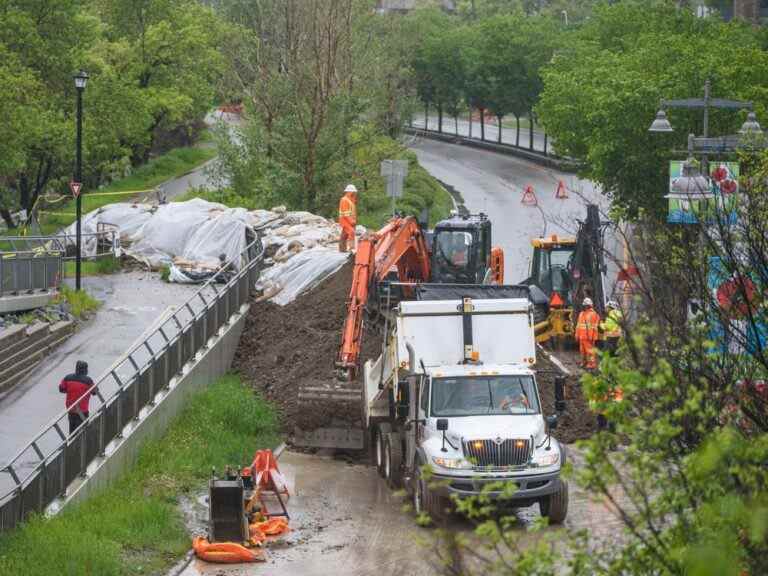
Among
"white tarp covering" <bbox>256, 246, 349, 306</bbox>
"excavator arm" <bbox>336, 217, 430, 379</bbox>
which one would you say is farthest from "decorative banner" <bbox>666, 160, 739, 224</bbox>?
"white tarp covering" <bbox>256, 246, 349, 306</bbox>

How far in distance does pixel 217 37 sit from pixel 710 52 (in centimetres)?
3390

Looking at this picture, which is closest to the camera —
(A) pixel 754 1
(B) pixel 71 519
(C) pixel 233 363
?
(B) pixel 71 519

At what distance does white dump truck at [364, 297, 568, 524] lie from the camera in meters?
20.9

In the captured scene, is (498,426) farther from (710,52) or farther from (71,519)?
(710,52)

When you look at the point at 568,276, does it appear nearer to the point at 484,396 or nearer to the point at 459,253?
the point at 459,253

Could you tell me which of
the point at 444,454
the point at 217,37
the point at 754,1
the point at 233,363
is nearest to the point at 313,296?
the point at 233,363

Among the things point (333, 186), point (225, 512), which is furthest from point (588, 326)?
point (333, 186)

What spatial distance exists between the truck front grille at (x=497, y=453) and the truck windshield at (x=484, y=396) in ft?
3.23

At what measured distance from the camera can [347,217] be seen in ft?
108

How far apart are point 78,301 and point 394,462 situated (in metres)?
12.7

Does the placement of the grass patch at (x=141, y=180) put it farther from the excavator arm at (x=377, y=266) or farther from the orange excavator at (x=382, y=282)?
the excavator arm at (x=377, y=266)

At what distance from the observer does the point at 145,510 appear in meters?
20.8

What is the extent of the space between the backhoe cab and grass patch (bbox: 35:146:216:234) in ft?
58.8

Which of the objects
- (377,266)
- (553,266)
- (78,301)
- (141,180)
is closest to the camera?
(377,266)
